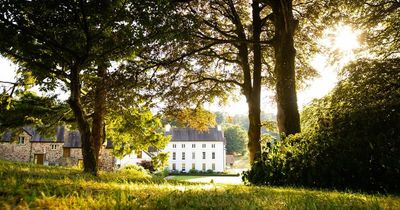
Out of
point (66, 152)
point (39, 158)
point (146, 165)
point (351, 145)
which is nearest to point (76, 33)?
point (351, 145)

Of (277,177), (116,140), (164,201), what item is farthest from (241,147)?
(164,201)

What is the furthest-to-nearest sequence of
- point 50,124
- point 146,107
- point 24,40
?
point 50,124 → point 146,107 → point 24,40

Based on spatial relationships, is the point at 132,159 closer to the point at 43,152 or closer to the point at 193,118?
the point at 43,152

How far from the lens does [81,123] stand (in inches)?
387

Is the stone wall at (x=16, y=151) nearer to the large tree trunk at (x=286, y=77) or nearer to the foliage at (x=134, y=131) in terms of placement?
the foliage at (x=134, y=131)

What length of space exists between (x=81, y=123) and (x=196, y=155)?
7954 centimetres

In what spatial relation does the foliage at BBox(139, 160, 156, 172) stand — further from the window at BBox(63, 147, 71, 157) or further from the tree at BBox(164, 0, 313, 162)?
the tree at BBox(164, 0, 313, 162)

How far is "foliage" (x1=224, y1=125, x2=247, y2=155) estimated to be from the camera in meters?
117

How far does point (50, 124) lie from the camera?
18266mm

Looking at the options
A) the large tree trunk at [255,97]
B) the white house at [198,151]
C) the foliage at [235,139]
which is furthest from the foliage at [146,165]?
the foliage at [235,139]

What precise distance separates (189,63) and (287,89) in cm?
573

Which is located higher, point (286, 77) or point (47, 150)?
point (286, 77)

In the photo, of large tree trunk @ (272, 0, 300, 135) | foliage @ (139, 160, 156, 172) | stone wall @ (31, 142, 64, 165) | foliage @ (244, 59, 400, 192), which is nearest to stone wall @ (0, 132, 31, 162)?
stone wall @ (31, 142, 64, 165)

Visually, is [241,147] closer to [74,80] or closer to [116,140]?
[116,140]
